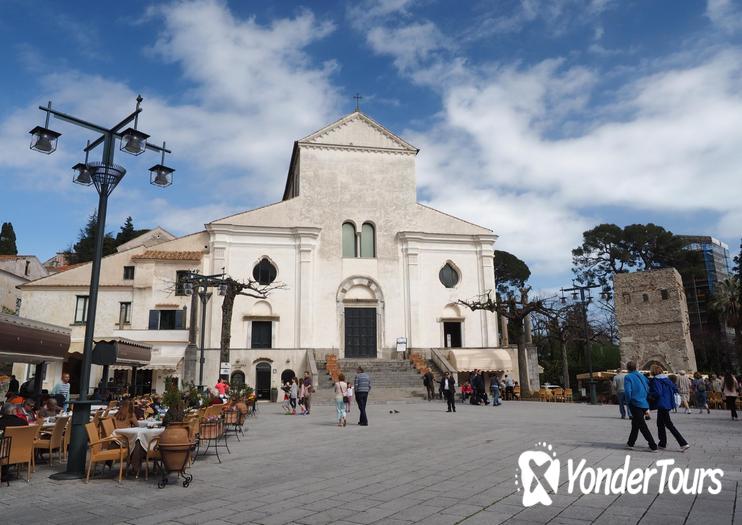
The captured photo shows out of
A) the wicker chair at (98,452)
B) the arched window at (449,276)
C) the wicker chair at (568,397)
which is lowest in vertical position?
the wicker chair at (568,397)

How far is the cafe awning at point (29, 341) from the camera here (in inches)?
458

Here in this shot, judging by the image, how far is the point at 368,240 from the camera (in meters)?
34.8

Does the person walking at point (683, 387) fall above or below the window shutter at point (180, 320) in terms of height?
below

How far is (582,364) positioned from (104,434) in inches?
1872

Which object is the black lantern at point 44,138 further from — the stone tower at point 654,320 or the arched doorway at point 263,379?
the stone tower at point 654,320

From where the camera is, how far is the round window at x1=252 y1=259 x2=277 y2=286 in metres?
33.0

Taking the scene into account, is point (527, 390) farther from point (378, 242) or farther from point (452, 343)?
point (378, 242)

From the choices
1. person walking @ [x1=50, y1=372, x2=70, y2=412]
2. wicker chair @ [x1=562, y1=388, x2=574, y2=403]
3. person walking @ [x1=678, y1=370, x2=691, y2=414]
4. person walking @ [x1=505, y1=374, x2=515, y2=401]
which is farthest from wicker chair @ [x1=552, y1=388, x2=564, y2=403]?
person walking @ [x1=50, y1=372, x2=70, y2=412]

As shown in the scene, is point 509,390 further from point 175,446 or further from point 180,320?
point 175,446

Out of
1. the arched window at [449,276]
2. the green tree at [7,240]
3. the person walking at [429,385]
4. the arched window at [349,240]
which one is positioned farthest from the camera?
the green tree at [7,240]

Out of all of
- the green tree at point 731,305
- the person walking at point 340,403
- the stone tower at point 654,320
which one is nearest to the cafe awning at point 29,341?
the person walking at point 340,403

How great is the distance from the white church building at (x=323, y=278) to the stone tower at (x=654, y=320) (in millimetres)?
17850

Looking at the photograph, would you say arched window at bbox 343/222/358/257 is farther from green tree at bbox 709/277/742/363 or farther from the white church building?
green tree at bbox 709/277/742/363

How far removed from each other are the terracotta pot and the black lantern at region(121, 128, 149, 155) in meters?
4.97
